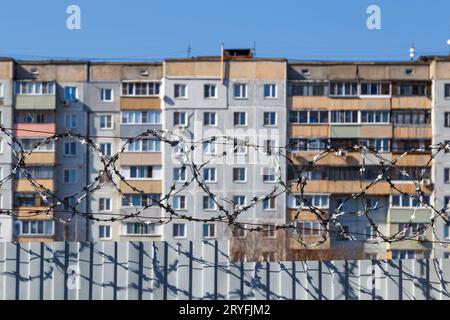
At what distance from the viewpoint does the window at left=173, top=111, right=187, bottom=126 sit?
106 ft

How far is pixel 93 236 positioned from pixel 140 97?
248 inches

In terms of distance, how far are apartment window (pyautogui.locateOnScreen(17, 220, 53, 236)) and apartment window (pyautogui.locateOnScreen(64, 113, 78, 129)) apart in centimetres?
428

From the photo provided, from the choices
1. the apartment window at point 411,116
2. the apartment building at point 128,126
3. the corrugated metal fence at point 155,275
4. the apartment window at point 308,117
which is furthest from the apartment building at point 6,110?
the corrugated metal fence at point 155,275

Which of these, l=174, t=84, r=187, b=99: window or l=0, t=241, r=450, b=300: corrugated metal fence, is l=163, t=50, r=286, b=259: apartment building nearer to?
l=174, t=84, r=187, b=99: window

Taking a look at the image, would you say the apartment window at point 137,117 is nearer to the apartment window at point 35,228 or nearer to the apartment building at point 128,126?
the apartment building at point 128,126

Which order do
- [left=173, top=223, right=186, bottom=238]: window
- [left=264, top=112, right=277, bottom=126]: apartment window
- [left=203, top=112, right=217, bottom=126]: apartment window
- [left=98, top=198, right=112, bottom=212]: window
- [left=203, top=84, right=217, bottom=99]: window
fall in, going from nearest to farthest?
[left=173, top=223, right=186, bottom=238]: window < [left=203, top=84, right=217, bottom=99]: window < [left=264, top=112, right=277, bottom=126]: apartment window < [left=203, top=112, right=217, bottom=126]: apartment window < [left=98, top=198, right=112, bottom=212]: window

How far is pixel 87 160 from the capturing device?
1296 inches

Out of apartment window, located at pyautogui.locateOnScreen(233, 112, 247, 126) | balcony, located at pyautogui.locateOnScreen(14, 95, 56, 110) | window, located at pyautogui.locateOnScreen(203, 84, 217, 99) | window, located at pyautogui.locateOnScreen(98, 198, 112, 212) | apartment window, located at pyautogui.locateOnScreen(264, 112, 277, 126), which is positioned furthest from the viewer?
window, located at pyautogui.locateOnScreen(98, 198, 112, 212)

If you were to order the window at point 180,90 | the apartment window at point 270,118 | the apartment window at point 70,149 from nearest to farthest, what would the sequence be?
the window at point 180,90, the apartment window at point 270,118, the apartment window at point 70,149

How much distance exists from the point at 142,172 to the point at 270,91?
6490 millimetres

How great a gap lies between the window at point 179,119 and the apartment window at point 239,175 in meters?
2.99

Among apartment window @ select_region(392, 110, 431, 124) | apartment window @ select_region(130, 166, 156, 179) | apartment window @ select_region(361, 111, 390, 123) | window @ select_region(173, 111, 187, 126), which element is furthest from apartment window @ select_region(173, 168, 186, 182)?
apartment window @ select_region(392, 110, 431, 124)

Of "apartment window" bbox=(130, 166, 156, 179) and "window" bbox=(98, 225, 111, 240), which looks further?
"window" bbox=(98, 225, 111, 240)

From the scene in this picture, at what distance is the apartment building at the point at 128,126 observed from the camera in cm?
3222
